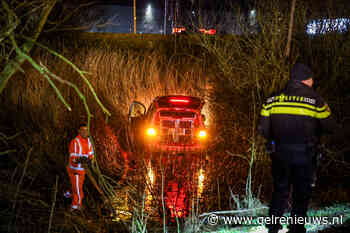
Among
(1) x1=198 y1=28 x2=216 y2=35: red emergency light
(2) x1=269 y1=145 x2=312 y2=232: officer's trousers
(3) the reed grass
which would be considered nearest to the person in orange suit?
(3) the reed grass

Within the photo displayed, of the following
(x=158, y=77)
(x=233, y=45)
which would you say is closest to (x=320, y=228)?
(x=233, y=45)

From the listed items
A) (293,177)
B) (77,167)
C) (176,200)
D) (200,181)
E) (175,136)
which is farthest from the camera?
(175,136)

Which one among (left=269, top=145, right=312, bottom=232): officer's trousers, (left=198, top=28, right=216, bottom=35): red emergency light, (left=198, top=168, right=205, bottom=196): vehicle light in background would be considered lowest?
(left=198, top=168, right=205, bottom=196): vehicle light in background

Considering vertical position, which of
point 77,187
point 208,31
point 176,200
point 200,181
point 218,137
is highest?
point 208,31

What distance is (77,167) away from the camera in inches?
222

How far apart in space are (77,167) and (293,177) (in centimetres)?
325

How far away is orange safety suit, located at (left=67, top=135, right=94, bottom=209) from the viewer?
553cm

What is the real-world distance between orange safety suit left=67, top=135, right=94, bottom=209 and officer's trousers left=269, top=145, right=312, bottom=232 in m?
2.81

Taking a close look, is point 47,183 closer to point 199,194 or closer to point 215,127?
point 199,194

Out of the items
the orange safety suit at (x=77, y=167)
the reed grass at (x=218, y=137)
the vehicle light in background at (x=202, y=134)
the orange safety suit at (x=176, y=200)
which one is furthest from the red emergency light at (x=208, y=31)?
the orange safety suit at (x=77, y=167)

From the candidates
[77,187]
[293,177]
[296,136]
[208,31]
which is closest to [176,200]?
[77,187]

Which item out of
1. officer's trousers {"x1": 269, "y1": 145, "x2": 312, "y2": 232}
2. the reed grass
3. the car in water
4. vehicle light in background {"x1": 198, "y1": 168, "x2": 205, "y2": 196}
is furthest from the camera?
the car in water

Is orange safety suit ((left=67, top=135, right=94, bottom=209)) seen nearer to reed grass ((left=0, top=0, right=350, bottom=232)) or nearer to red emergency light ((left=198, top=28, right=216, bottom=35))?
reed grass ((left=0, top=0, right=350, bottom=232))

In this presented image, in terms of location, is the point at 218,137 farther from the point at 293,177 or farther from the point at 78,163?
the point at 293,177
